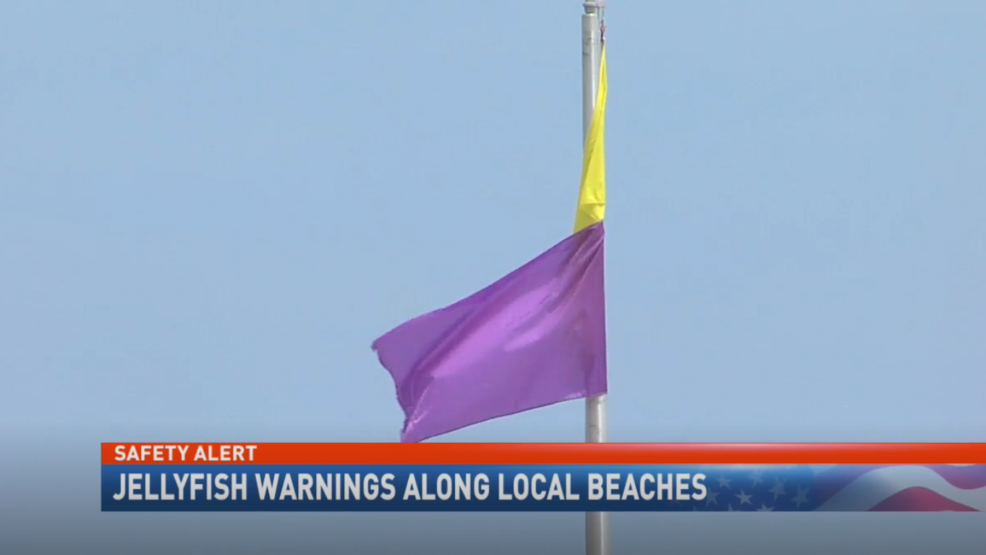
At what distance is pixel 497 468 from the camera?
41.4 feet

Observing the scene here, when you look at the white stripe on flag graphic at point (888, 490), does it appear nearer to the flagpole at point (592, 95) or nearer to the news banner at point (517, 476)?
the news banner at point (517, 476)

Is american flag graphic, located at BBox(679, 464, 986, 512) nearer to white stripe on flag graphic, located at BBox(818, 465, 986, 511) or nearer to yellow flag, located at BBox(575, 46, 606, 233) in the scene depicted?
white stripe on flag graphic, located at BBox(818, 465, 986, 511)

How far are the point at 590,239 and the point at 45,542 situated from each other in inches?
1746

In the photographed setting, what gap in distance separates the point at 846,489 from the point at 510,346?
3159mm

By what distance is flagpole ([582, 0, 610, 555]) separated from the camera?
11047 mm

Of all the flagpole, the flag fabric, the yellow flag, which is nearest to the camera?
the flagpole

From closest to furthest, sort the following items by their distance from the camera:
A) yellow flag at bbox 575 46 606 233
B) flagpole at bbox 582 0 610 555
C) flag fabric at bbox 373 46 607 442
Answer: flagpole at bbox 582 0 610 555 < yellow flag at bbox 575 46 606 233 < flag fabric at bbox 373 46 607 442

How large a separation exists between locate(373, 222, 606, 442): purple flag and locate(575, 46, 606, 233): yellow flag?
10 cm

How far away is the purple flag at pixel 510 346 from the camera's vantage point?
37.8ft

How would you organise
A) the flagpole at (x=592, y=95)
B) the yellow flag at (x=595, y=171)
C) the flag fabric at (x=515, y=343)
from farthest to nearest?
the flag fabric at (x=515, y=343)
the yellow flag at (x=595, y=171)
the flagpole at (x=592, y=95)

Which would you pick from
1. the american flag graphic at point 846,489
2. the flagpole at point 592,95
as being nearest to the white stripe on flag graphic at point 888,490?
the american flag graphic at point 846,489

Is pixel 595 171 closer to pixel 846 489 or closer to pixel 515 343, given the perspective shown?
pixel 515 343

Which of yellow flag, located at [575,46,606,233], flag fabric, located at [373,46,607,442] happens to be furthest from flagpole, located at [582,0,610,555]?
flag fabric, located at [373,46,607,442]

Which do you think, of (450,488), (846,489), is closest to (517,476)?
(450,488)
